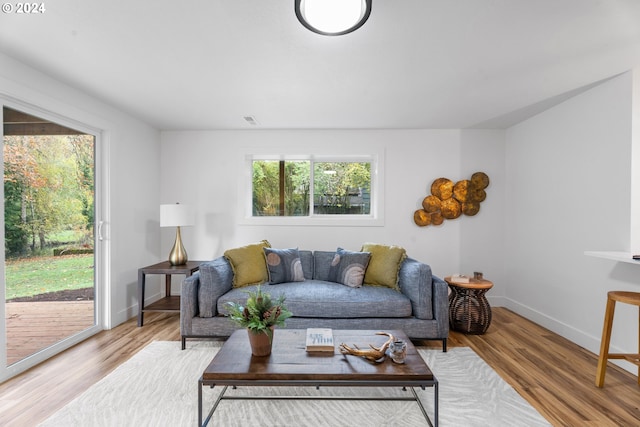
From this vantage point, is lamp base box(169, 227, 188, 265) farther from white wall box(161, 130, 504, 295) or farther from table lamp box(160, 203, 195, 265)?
white wall box(161, 130, 504, 295)

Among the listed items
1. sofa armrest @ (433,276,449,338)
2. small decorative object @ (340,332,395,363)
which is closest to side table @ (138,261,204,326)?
small decorative object @ (340,332,395,363)

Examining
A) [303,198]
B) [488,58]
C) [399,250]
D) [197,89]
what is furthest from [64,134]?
[488,58]

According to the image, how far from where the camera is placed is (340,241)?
14.2 feet

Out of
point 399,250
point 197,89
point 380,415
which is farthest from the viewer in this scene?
point 399,250

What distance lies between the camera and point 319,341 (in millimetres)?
2035

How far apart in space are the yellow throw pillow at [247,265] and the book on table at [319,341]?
4.18 ft

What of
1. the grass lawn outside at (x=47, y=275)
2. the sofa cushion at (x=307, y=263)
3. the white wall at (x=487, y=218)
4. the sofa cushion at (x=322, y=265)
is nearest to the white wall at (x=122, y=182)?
the grass lawn outside at (x=47, y=275)

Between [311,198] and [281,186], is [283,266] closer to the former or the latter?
[311,198]

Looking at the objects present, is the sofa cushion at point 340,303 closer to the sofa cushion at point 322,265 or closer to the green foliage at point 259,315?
the sofa cushion at point 322,265

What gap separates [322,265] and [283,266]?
493 millimetres

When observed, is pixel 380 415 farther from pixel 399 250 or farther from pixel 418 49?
pixel 418 49

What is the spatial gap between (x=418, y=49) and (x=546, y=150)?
2.33 meters

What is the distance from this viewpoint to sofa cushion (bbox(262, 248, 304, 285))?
3.36m

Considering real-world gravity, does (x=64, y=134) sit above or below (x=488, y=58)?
below
